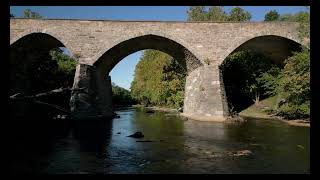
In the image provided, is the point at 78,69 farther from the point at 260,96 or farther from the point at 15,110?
the point at 260,96

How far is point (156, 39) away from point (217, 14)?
2768 centimetres

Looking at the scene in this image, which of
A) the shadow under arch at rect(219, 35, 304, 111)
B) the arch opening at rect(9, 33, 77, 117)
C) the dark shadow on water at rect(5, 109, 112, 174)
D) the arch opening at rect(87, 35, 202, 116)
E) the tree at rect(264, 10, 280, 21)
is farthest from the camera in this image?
the tree at rect(264, 10, 280, 21)

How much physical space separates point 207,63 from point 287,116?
9.03 metres

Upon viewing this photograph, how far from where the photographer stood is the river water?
10648 millimetres

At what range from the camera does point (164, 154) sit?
1334cm

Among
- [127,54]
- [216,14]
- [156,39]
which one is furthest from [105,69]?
[216,14]

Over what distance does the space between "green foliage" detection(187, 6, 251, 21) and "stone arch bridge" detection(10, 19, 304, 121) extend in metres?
24.9

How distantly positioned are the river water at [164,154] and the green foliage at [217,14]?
126 ft

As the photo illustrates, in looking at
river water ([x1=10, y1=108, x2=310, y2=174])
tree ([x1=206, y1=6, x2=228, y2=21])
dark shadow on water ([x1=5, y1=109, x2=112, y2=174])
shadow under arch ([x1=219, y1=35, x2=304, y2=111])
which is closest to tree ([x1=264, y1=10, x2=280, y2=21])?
tree ([x1=206, y1=6, x2=228, y2=21])

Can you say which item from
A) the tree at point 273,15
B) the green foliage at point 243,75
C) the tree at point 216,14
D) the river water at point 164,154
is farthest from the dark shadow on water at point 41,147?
the tree at point 273,15

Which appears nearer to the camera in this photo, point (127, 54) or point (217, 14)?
point (127, 54)

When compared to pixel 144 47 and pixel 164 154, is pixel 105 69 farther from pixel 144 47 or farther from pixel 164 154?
pixel 164 154

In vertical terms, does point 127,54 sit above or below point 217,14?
below

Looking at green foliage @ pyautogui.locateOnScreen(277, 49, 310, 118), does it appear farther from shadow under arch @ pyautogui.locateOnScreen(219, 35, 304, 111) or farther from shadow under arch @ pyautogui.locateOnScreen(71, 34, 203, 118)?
shadow under arch @ pyautogui.locateOnScreen(71, 34, 203, 118)
